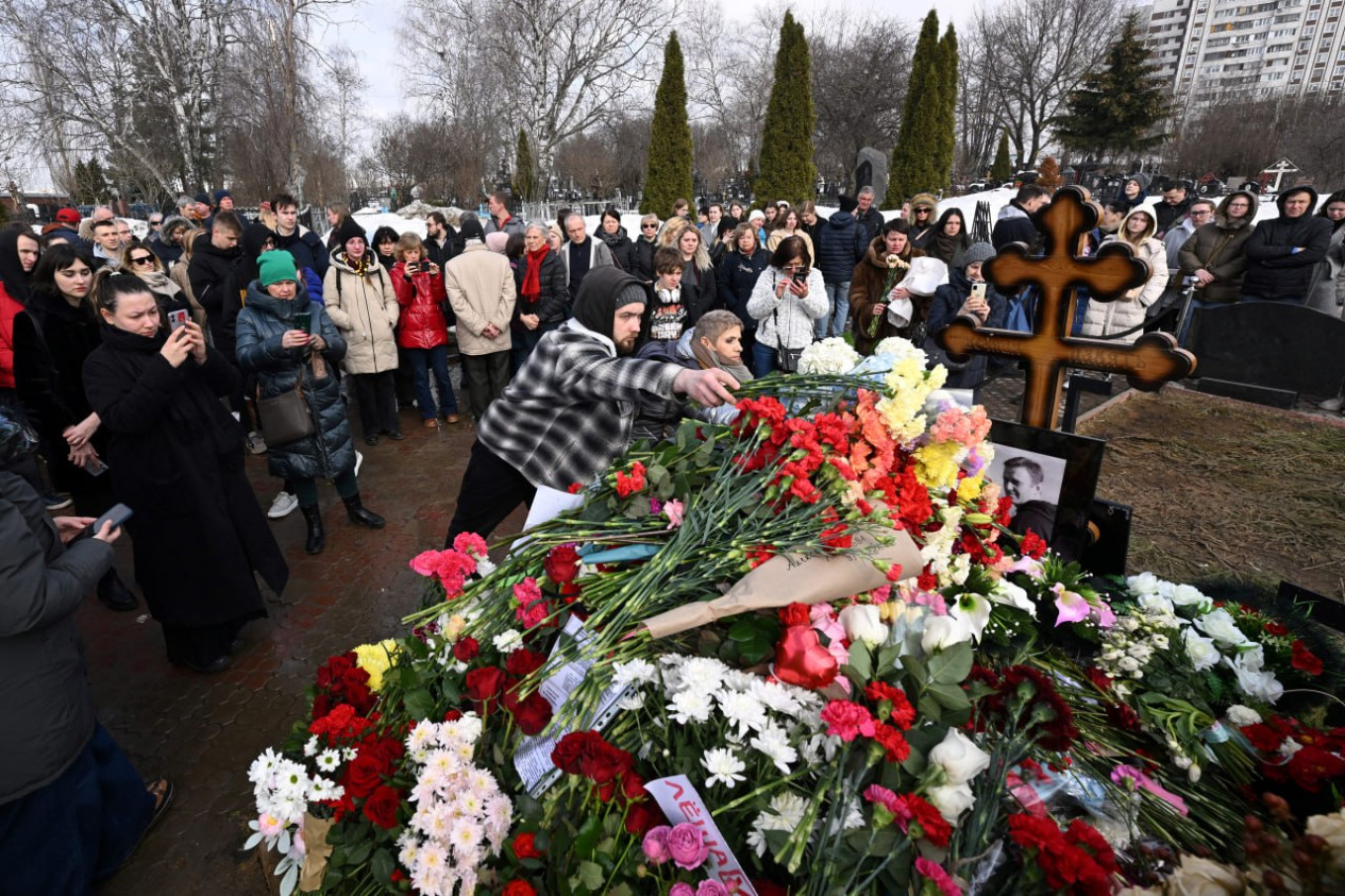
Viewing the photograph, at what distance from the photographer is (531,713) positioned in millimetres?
1376

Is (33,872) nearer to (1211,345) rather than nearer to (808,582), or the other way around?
(808,582)

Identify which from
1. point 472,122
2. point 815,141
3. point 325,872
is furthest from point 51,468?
point 815,141

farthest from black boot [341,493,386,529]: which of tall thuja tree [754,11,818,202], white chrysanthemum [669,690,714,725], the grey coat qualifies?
tall thuja tree [754,11,818,202]

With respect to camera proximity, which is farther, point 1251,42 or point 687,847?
point 1251,42

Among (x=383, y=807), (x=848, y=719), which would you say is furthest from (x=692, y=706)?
(x=383, y=807)

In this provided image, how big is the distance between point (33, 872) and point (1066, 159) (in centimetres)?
5350

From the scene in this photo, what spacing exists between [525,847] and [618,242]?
25.9ft

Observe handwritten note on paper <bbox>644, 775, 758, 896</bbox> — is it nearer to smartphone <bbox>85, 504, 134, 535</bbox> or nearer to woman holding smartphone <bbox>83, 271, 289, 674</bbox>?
smartphone <bbox>85, 504, 134, 535</bbox>

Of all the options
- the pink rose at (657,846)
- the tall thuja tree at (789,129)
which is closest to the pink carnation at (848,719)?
the pink rose at (657,846)

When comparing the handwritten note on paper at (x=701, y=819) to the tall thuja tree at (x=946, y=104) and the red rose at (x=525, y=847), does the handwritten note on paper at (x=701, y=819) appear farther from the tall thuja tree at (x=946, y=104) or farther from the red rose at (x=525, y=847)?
the tall thuja tree at (x=946, y=104)

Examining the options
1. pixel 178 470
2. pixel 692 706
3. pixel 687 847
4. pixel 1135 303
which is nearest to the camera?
pixel 687 847

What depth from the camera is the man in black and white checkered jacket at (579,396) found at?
2506 millimetres

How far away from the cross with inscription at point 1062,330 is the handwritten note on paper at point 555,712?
6.08 ft

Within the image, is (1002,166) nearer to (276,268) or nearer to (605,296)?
(276,268)
